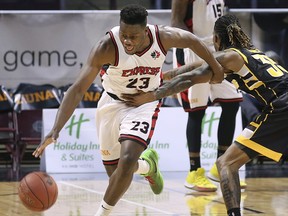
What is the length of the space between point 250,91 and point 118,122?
1.10 m

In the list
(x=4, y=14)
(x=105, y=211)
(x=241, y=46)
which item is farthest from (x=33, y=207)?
(x=4, y=14)

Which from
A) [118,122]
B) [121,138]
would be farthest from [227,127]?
[121,138]

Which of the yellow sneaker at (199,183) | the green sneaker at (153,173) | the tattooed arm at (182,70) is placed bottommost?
the yellow sneaker at (199,183)

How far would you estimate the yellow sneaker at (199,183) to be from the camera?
8562mm

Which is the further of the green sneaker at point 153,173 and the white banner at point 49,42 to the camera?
the white banner at point 49,42

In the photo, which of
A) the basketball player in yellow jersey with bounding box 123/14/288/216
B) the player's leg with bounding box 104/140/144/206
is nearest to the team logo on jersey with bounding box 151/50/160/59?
the basketball player in yellow jersey with bounding box 123/14/288/216

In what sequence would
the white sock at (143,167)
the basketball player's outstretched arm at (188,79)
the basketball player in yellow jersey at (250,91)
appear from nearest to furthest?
the basketball player in yellow jersey at (250,91) < the basketball player's outstretched arm at (188,79) < the white sock at (143,167)

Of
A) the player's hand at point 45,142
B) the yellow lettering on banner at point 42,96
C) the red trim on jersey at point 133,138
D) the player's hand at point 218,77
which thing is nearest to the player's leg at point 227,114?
the player's hand at point 218,77

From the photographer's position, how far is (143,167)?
287 inches

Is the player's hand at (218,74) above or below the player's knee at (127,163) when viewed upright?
above

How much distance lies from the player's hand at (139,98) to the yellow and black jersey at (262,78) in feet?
2.31

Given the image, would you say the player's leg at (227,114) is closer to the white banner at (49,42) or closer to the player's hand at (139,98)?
the player's hand at (139,98)

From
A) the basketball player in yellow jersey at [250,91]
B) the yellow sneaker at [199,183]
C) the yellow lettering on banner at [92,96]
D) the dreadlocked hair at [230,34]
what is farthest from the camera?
the yellow lettering on banner at [92,96]

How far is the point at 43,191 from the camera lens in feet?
20.0
